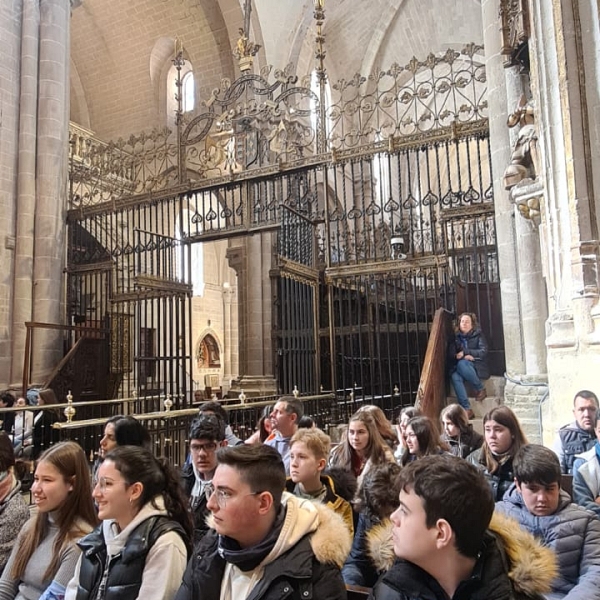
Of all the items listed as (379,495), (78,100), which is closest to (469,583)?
(379,495)

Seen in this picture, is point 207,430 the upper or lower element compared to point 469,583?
upper

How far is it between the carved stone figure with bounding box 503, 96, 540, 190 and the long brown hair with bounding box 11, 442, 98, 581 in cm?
460

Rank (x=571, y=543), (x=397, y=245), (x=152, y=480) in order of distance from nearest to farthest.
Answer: (x=571, y=543) < (x=152, y=480) < (x=397, y=245)

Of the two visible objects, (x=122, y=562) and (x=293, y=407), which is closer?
(x=122, y=562)

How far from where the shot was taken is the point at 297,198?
9344 mm

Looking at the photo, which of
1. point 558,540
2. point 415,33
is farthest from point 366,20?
point 558,540

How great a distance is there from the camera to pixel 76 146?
1270cm

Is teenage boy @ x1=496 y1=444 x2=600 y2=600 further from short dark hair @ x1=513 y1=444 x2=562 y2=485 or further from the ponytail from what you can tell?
the ponytail

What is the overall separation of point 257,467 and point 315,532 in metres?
0.27

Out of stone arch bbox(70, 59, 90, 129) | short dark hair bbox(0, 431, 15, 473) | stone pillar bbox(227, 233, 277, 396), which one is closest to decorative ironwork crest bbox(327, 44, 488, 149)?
stone pillar bbox(227, 233, 277, 396)

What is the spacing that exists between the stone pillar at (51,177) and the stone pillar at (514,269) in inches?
295

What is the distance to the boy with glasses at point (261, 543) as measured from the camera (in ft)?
5.65

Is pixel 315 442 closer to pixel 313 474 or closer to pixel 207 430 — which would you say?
pixel 313 474

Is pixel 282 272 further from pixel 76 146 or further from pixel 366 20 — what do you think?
pixel 366 20
